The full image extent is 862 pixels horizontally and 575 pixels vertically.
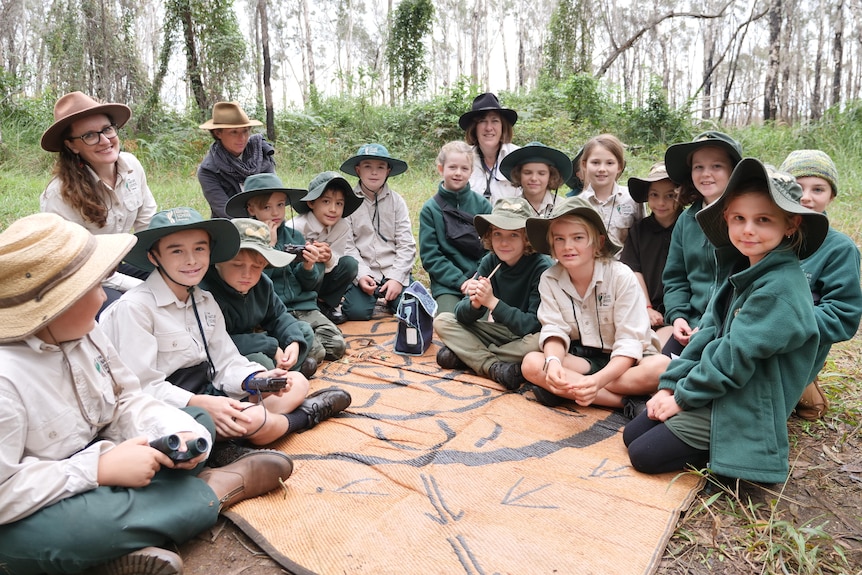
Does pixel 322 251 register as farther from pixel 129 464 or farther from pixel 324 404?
pixel 129 464

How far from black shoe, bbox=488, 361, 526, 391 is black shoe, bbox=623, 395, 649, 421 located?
0.58m

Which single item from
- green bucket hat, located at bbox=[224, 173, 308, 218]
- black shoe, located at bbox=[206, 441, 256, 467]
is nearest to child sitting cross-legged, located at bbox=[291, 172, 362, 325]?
green bucket hat, located at bbox=[224, 173, 308, 218]

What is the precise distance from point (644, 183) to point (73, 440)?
3.25 meters

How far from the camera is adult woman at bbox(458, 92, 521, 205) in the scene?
15.2 ft

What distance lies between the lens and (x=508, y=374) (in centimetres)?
317

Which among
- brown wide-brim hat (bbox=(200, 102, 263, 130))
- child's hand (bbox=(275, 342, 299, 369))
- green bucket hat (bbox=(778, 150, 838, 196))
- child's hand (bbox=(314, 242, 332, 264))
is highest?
brown wide-brim hat (bbox=(200, 102, 263, 130))

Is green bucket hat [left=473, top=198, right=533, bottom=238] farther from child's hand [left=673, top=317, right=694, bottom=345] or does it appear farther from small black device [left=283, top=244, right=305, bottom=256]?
small black device [left=283, top=244, right=305, bottom=256]

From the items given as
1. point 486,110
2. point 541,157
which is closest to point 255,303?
point 541,157

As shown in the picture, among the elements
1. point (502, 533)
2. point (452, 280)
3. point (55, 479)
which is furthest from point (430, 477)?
point (452, 280)

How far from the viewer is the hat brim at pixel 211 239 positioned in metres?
2.30

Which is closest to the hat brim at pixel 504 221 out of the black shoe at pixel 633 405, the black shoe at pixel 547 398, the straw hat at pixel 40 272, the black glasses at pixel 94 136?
the black shoe at pixel 547 398

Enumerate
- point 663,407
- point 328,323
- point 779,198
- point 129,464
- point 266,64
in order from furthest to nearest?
point 266,64 → point 328,323 → point 663,407 → point 779,198 → point 129,464

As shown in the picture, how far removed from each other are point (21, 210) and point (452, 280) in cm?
475

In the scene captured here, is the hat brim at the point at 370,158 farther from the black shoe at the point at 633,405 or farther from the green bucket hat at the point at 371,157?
the black shoe at the point at 633,405
